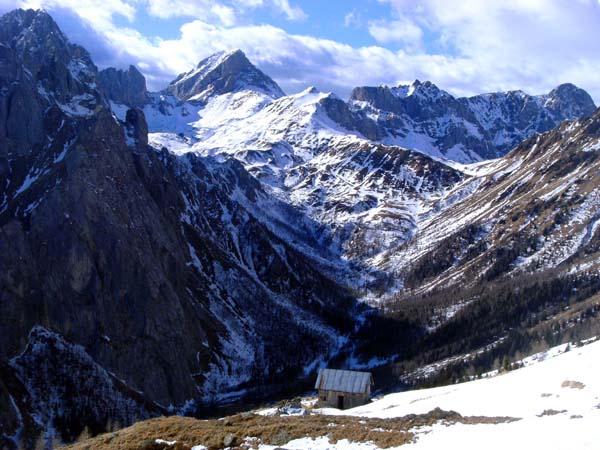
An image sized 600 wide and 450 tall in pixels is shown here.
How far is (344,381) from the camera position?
3880 inches

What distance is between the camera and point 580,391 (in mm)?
53312

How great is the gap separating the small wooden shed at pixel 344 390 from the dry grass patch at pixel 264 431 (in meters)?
44.6

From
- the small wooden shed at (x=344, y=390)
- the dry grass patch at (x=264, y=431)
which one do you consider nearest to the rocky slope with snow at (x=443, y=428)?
the dry grass patch at (x=264, y=431)

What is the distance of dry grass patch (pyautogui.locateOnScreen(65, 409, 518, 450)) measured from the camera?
141 feet

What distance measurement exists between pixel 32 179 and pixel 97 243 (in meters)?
33.4

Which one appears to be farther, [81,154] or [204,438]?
[81,154]

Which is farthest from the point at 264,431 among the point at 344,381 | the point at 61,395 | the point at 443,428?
the point at 61,395

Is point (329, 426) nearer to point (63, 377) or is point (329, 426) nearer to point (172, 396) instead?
point (63, 377)

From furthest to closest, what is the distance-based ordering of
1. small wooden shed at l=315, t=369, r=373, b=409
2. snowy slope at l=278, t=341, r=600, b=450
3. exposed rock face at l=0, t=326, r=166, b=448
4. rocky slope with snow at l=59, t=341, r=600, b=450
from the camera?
exposed rock face at l=0, t=326, r=166, b=448 < small wooden shed at l=315, t=369, r=373, b=409 < rocky slope with snow at l=59, t=341, r=600, b=450 < snowy slope at l=278, t=341, r=600, b=450

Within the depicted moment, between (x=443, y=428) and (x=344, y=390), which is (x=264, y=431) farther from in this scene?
(x=344, y=390)

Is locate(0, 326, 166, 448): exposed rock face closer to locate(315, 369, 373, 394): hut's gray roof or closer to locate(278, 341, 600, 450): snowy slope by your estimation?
locate(315, 369, 373, 394): hut's gray roof

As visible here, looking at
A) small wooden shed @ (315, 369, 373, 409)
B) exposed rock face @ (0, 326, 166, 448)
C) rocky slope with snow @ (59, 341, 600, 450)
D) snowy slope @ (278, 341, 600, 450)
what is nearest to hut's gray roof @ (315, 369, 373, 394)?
small wooden shed @ (315, 369, 373, 409)

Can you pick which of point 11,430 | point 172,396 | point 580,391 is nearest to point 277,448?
point 580,391

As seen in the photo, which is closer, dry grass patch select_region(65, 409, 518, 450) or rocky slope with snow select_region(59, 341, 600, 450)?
rocky slope with snow select_region(59, 341, 600, 450)
